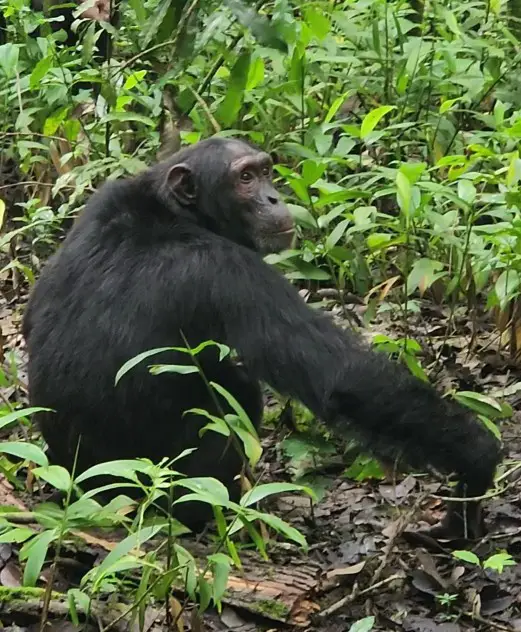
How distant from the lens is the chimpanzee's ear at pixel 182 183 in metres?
5.14

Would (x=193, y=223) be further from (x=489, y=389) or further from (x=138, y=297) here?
(x=489, y=389)

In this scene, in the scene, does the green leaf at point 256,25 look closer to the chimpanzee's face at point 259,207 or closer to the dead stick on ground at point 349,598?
the dead stick on ground at point 349,598

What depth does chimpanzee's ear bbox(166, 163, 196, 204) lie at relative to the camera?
514 centimetres

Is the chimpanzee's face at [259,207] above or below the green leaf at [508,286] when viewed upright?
above

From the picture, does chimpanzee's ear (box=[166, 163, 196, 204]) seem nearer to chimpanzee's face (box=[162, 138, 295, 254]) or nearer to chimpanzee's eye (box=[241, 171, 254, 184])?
chimpanzee's face (box=[162, 138, 295, 254])

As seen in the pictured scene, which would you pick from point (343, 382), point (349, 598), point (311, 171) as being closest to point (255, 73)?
point (311, 171)

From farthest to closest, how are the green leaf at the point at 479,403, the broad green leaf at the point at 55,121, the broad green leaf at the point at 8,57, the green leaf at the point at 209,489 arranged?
the broad green leaf at the point at 55,121
the broad green leaf at the point at 8,57
the green leaf at the point at 479,403
the green leaf at the point at 209,489

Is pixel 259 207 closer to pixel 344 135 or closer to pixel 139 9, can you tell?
pixel 344 135

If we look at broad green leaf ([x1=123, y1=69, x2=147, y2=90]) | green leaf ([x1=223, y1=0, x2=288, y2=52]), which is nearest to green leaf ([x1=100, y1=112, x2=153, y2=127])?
broad green leaf ([x1=123, y1=69, x2=147, y2=90])

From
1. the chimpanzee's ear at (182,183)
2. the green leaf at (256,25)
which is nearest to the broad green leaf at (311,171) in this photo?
the chimpanzee's ear at (182,183)

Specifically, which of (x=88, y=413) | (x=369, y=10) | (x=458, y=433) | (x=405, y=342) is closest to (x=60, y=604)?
(x=88, y=413)

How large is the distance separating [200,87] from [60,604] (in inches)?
168

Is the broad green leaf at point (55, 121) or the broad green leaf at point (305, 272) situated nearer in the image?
the broad green leaf at point (305, 272)

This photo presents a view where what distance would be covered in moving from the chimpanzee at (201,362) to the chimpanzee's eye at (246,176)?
Answer: 2.21 ft
